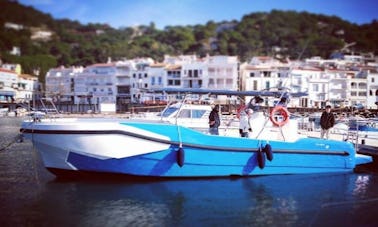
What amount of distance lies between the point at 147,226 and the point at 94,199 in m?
2.26

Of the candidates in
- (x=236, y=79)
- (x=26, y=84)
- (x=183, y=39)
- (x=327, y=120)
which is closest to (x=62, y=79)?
(x=26, y=84)

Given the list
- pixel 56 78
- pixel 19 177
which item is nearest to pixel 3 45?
pixel 56 78

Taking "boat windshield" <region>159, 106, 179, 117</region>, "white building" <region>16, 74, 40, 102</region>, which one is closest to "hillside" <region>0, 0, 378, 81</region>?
"white building" <region>16, 74, 40, 102</region>

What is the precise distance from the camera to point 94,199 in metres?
10.3

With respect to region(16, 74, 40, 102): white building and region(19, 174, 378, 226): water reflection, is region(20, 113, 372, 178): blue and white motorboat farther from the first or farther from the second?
region(16, 74, 40, 102): white building

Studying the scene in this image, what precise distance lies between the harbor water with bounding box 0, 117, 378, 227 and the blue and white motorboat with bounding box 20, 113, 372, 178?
406 mm

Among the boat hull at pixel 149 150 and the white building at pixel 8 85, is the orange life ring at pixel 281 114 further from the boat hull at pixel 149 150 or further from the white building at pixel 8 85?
the white building at pixel 8 85

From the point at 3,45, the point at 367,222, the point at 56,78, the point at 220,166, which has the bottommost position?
the point at 367,222

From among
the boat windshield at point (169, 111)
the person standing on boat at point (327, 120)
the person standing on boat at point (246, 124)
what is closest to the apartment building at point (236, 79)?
the person standing on boat at point (327, 120)

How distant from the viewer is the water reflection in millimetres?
8992

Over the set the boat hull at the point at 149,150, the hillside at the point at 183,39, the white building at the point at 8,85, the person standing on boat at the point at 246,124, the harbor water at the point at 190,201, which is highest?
the hillside at the point at 183,39

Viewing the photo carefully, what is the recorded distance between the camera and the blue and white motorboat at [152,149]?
10867 millimetres

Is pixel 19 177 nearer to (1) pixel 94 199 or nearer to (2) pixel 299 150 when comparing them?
(1) pixel 94 199

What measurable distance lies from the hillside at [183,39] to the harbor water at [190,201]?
170 ft
